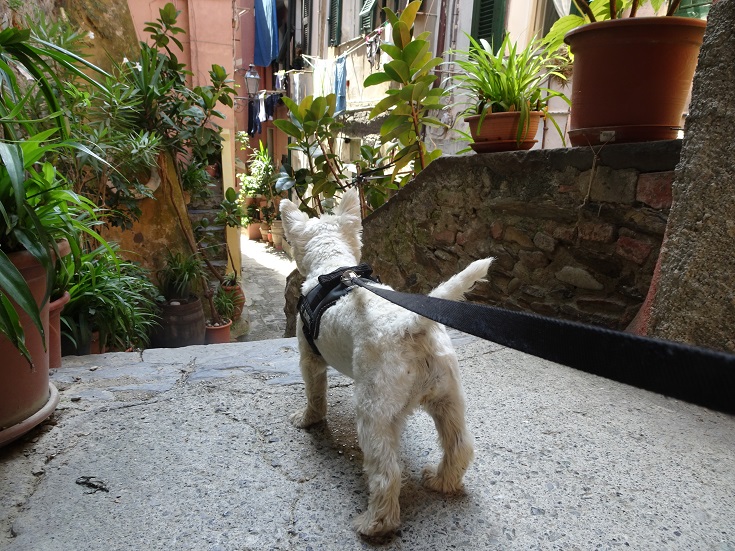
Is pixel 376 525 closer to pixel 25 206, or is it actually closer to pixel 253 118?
pixel 25 206

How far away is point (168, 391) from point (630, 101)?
2714mm

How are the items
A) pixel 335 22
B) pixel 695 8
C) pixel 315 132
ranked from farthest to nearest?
pixel 335 22 < pixel 315 132 < pixel 695 8

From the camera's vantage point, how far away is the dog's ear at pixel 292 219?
185 cm

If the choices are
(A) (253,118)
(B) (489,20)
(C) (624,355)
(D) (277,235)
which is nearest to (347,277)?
(C) (624,355)

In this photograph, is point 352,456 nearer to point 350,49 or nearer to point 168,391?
point 168,391

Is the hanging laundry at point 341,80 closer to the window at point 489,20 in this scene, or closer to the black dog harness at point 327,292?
the window at point 489,20

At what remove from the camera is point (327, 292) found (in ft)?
5.02

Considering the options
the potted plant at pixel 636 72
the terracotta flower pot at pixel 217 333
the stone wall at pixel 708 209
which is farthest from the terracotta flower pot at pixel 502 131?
the terracotta flower pot at pixel 217 333

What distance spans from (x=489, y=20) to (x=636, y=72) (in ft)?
13.9

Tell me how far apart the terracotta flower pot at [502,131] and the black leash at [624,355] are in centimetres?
263

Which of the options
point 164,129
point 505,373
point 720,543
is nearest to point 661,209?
point 505,373

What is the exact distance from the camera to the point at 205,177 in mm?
5891

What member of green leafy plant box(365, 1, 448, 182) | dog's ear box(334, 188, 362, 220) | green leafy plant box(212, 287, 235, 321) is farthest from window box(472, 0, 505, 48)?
green leafy plant box(212, 287, 235, 321)

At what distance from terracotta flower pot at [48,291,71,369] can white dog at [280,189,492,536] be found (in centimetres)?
147
